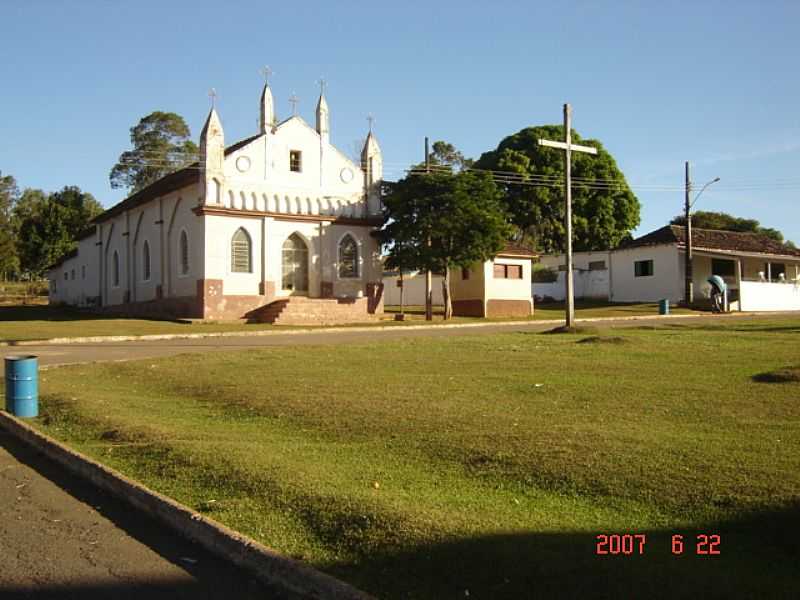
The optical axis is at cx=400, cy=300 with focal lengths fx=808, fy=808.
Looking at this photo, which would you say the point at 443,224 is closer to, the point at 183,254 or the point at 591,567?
the point at 183,254

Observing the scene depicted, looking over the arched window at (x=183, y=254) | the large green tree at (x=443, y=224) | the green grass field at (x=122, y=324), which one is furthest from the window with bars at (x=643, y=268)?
the arched window at (x=183, y=254)

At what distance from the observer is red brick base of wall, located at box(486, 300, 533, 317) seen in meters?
41.7

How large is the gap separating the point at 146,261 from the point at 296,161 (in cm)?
1076

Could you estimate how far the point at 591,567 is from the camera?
4.89m

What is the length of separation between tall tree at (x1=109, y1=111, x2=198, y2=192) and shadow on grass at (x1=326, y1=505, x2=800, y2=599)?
245ft

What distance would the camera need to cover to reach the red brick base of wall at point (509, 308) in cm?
4169

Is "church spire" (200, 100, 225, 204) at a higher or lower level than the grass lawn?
higher

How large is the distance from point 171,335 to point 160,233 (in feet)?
46.1

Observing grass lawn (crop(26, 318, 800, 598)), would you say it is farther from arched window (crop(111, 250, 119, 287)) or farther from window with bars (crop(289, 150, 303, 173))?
arched window (crop(111, 250, 119, 287))

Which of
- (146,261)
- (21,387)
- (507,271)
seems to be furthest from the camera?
(146,261)

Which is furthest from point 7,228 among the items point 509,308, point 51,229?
point 509,308

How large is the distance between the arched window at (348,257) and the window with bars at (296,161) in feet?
13.3

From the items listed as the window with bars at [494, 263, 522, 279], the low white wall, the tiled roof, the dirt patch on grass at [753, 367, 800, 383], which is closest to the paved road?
the dirt patch on grass at [753, 367, 800, 383]

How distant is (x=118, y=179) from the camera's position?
79938 millimetres
